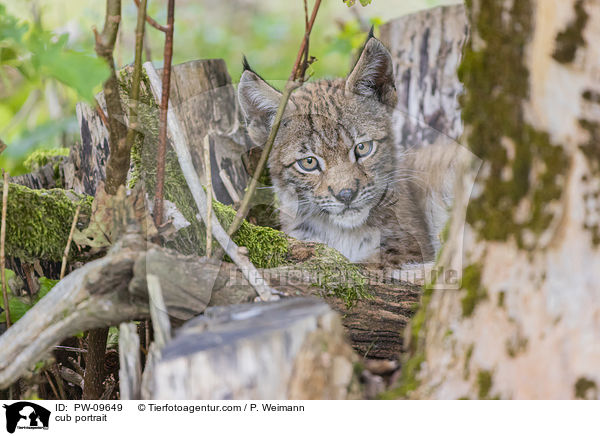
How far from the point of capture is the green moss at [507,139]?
4.91ft

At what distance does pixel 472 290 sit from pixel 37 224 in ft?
6.91

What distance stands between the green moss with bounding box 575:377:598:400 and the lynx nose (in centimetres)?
192

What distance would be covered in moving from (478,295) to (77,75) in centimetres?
139

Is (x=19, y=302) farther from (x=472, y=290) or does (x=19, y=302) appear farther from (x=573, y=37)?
(x=573, y=37)

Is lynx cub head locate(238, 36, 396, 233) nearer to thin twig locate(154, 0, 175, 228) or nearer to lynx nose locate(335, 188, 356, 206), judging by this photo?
lynx nose locate(335, 188, 356, 206)

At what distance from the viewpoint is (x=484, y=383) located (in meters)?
1.56

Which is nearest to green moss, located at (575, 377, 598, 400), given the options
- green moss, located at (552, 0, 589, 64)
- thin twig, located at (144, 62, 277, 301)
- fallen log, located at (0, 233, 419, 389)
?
green moss, located at (552, 0, 589, 64)

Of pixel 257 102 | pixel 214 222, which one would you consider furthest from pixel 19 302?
pixel 257 102

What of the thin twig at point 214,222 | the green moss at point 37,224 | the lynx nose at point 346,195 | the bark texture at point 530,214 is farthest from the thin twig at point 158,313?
the lynx nose at point 346,195

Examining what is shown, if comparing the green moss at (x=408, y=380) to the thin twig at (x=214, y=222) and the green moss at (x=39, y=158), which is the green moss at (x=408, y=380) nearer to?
the thin twig at (x=214, y=222)

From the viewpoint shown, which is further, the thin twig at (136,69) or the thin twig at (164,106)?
the thin twig at (164,106)

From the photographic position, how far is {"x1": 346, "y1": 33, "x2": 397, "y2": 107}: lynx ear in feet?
10.0
